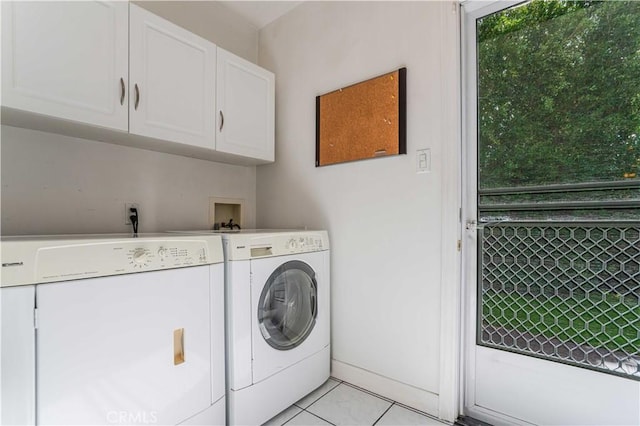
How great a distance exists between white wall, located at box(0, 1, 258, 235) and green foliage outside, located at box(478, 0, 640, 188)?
1.73 meters

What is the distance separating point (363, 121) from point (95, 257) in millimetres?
1488

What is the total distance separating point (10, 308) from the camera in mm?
872

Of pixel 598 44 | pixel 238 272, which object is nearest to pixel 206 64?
pixel 238 272

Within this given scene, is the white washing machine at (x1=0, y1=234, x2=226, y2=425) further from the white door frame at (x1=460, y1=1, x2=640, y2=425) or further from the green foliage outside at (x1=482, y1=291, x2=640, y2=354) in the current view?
the green foliage outside at (x1=482, y1=291, x2=640, y2=354)

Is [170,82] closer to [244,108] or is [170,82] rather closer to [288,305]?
[244,108]

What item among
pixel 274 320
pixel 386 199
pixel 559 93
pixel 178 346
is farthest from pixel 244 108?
pixel 559 93

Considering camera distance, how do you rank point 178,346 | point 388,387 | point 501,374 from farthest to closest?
1. point 388,387
2. point 501,374
3. point 178,346

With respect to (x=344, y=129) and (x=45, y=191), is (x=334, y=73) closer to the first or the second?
(x=344, y=129)

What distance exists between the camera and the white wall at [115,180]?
4.67 ft

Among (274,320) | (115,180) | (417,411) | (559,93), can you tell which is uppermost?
(559,93)

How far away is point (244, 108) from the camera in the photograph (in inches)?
78.0

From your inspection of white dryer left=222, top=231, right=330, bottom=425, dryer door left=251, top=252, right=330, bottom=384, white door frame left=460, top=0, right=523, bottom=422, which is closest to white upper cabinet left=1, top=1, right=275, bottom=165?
white dryer left=222, top=231, right=330, bottom=425

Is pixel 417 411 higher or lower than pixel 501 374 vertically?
lower

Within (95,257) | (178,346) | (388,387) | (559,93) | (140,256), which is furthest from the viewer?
(388,387)
